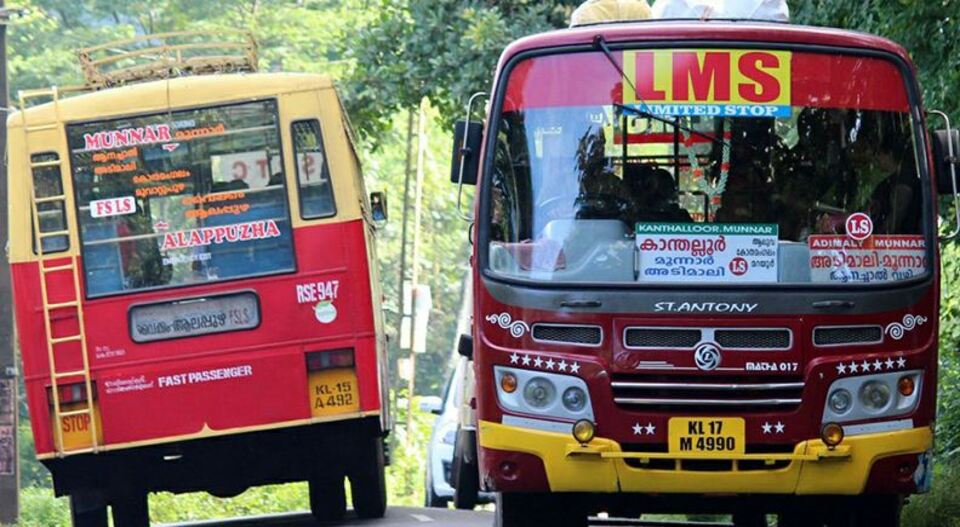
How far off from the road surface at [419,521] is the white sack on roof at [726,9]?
4.78m

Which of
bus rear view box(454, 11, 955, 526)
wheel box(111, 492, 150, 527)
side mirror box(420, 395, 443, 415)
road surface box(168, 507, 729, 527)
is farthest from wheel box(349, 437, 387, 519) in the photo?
bus rear view box(454, 11, 955, 526)

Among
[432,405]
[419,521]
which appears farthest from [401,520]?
[432,405]

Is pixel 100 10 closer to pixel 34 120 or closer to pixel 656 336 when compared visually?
pixel 34 120

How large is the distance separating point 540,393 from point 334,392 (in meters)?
3.74

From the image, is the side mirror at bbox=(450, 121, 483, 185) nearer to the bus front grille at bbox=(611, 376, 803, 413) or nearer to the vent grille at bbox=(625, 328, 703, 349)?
the vent grille at bbox=(625, 328, 703, 349)

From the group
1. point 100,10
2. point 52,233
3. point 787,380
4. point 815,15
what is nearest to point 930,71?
point 815,15

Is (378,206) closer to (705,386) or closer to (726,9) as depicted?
(726,9)

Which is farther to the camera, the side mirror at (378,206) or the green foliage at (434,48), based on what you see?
the green foliage at (434,48)

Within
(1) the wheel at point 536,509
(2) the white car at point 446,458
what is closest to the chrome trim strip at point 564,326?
(1) the wheel at point 536,509

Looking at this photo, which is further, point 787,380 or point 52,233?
point 52,233

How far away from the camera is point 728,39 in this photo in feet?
34.5

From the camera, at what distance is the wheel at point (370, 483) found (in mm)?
15328

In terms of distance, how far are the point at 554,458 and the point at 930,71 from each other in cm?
501

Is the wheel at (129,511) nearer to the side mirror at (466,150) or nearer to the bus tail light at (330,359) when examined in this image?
the bus tail light at (330,359)
